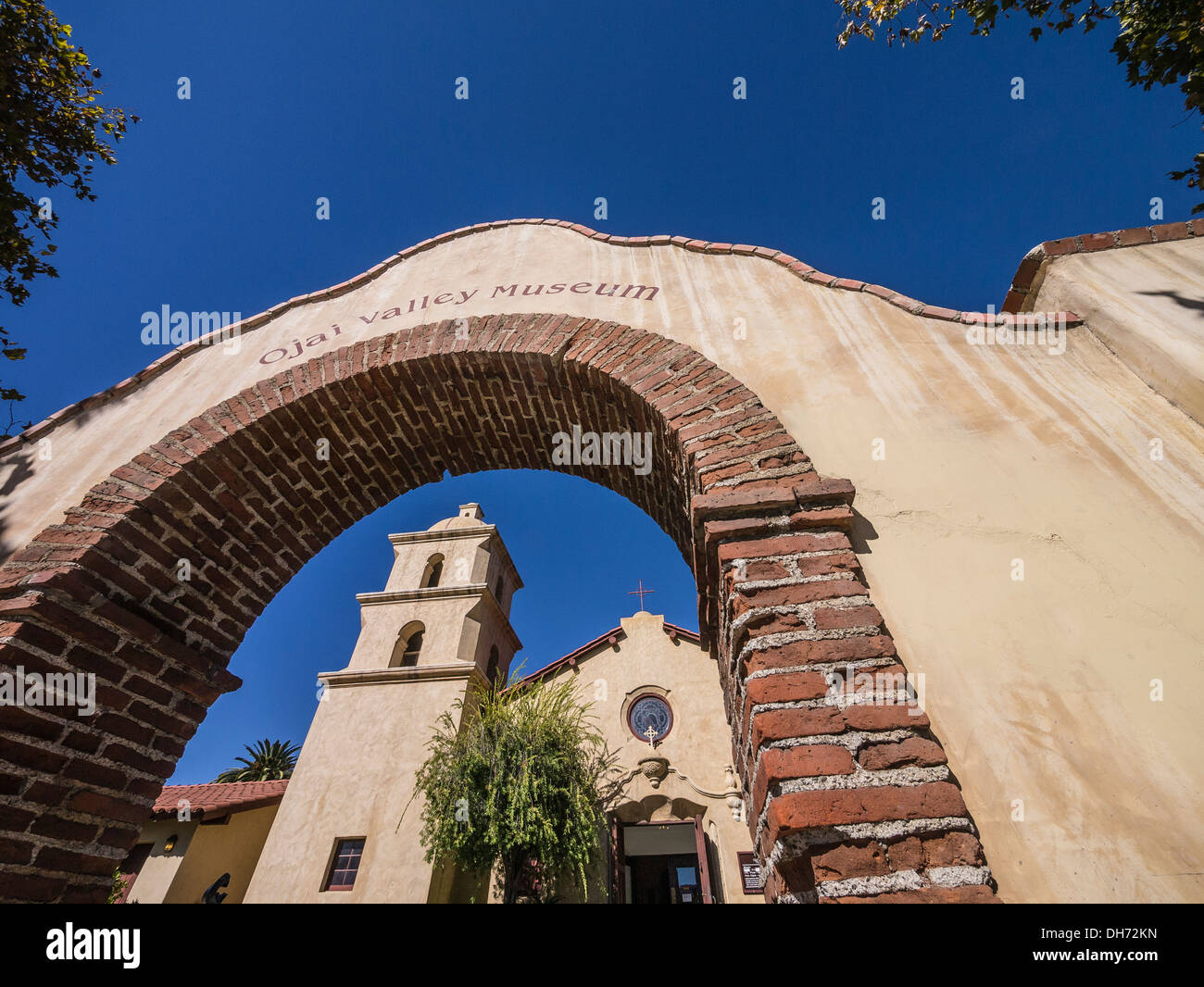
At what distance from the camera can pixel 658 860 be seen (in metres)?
15.7

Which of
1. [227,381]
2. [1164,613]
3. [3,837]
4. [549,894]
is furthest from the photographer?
[549,894]

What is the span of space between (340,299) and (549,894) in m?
11.9

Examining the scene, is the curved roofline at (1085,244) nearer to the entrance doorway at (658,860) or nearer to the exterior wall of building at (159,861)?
the entrance doorway at (658,860)

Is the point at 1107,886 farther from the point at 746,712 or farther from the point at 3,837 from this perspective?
the point at 3,837

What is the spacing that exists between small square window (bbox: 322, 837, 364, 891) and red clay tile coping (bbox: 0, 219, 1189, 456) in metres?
10.9

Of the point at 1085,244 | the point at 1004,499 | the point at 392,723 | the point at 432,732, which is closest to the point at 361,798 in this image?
the point at 392,723

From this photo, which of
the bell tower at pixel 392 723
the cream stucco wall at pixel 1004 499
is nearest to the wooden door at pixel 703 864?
the bell tower at pixel 392 723

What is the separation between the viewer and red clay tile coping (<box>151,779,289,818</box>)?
1509 centimetres

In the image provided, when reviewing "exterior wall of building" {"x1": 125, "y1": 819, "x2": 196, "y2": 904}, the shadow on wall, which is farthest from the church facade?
the shadow on wall

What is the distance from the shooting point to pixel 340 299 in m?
5.11

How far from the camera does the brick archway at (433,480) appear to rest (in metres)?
1.92

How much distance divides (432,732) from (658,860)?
757 centimetres

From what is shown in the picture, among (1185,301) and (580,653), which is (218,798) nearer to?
(580,653)

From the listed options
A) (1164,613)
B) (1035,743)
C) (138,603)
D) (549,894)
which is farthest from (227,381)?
(549,894)
